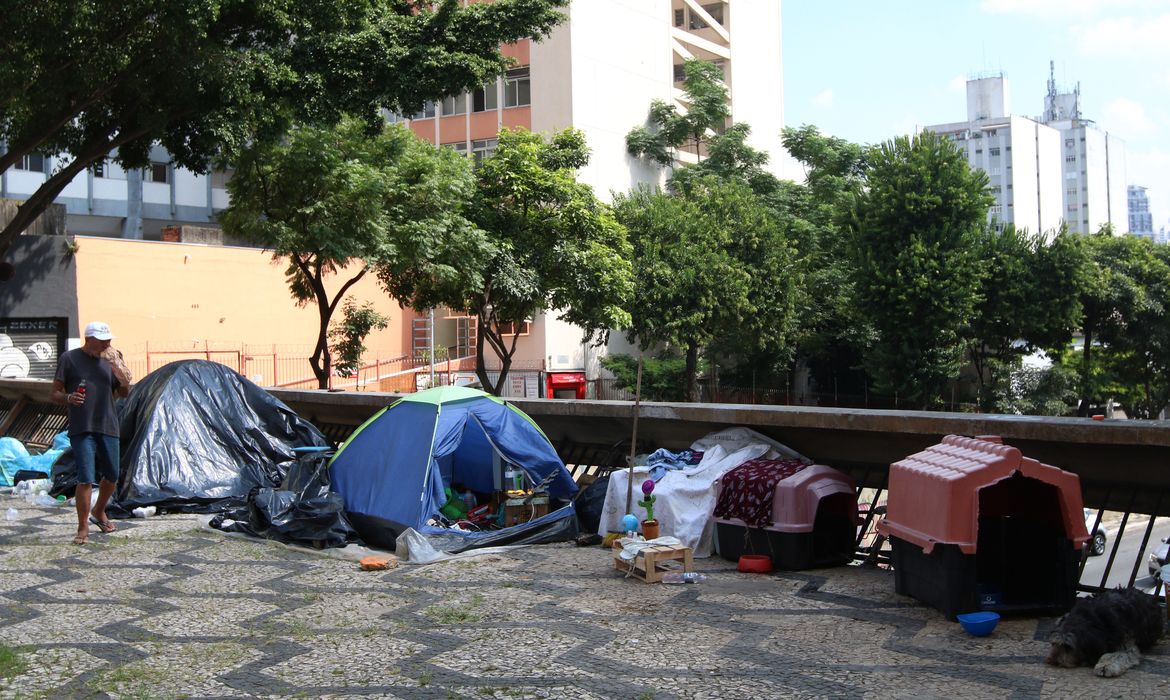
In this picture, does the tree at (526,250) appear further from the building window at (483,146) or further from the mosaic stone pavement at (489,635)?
the building window at (483,146)

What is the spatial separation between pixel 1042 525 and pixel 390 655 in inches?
150

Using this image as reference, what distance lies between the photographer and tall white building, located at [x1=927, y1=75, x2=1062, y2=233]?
4058 inches

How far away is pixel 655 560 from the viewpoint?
6977 mm

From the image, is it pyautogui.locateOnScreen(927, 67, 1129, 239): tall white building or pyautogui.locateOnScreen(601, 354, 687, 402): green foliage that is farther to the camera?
pyautogui.locateOnScreen(927, 67, 1129, 239): tall white building

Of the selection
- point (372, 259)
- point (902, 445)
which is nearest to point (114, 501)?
point (902, 445)

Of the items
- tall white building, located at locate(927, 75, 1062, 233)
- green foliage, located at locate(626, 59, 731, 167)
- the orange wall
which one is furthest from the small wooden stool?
tall white building, located at locate(927, 75, 1062, 233)

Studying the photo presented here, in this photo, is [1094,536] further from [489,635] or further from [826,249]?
[826,249]

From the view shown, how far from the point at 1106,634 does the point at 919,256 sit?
29278 mm

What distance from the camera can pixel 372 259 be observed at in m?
20.2

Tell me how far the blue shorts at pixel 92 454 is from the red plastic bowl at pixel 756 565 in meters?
5.25

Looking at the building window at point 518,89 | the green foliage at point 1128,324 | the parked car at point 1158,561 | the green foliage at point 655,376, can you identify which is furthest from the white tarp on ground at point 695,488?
the building window at point 518,89

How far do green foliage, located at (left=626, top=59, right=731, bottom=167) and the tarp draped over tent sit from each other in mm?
33037

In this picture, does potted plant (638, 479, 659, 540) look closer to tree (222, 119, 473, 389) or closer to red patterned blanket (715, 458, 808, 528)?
red patterned blanket (715, 458, 808, 528)

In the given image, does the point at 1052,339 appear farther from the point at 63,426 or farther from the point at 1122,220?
the point at 1122,220
